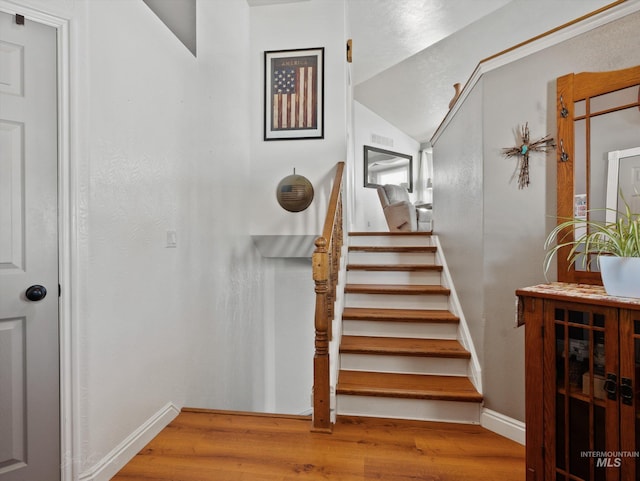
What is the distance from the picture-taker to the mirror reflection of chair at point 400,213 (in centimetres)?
458

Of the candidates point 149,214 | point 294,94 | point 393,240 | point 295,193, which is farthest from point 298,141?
point 149,214

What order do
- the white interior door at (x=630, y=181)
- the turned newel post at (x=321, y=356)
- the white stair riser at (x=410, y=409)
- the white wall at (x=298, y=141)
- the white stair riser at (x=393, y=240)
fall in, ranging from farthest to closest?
1. the white stair riser at (x=393, y=240)
2. the white wall at (x=298, y=141)
3. the white stair riser at (x=410, y=409)
4. the turned newel post at (x=321, y=356)
5. the white interior door at (x=630, y=181)

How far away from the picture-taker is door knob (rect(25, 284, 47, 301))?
1344mm

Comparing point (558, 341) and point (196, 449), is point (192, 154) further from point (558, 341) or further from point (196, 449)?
point (558, 341)

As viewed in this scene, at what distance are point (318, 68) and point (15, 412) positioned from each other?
336 cm

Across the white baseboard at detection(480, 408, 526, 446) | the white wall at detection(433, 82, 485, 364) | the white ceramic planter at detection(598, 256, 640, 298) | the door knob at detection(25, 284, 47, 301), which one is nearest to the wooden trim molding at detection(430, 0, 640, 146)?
the white wall at detection(433, 82, 485, 364)

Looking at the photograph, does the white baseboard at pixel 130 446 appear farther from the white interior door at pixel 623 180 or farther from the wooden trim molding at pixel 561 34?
the wooden trim molding at pixel 561 34

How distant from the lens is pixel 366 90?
559 cm

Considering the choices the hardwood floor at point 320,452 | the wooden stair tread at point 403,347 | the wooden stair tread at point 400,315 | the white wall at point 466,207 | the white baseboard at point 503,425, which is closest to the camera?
the hardwood floor at point 320,452

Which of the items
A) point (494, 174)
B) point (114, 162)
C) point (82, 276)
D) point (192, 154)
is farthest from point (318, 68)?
point (82, 276)

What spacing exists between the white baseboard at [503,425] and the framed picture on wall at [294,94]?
2.69 metres

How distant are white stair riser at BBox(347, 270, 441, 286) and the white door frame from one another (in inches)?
84.2

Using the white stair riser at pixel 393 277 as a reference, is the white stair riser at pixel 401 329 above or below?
below

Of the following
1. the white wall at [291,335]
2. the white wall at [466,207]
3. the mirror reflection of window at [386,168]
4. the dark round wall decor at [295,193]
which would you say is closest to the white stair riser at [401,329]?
the white wall at [466,207]
